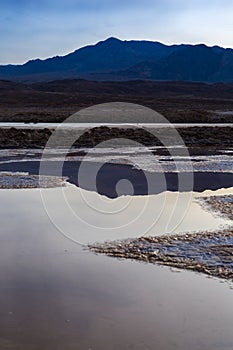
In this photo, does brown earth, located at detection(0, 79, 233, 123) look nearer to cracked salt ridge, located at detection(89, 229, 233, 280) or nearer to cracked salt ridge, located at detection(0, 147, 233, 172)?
cracked salt ridge, located at detection(0, 147, 233, 172)

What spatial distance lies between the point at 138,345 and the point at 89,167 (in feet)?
55.7

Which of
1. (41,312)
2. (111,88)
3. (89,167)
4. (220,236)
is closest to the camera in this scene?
(41,312)

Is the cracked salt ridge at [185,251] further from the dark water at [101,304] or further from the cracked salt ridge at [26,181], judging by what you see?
the cracked salt ridge at [26,181]

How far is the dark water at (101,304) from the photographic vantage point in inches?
265

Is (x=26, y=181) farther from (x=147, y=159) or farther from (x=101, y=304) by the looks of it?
(x=101, y=304)

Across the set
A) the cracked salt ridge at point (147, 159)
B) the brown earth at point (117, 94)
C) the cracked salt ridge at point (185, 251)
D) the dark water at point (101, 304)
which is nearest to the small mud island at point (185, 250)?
the cracked salt ridge at point (185, 251)

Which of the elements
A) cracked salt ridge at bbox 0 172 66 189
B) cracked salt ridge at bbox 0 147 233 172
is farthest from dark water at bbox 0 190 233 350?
cracked salt ridge at bbox 0 147 233 172

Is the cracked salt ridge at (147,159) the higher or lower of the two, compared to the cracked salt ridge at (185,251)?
higher

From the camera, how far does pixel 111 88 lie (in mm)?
142125

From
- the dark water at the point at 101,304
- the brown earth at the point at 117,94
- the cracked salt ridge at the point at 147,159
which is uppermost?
the brown earth at the point at 117,94

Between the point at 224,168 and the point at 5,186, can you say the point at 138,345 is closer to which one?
the point at 5,186

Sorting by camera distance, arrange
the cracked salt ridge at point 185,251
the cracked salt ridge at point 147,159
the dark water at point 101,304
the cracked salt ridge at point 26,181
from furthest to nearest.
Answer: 1. the cracked salt ridge at point 147,159
2. the cracked salt ridge at point 26,181
3. the cracked salt ridge at point 185,251
4. the dark water at point 101,304

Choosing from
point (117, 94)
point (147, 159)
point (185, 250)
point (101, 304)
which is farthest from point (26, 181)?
point (117, 94)

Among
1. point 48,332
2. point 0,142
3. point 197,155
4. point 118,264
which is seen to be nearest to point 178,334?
point 48,332
